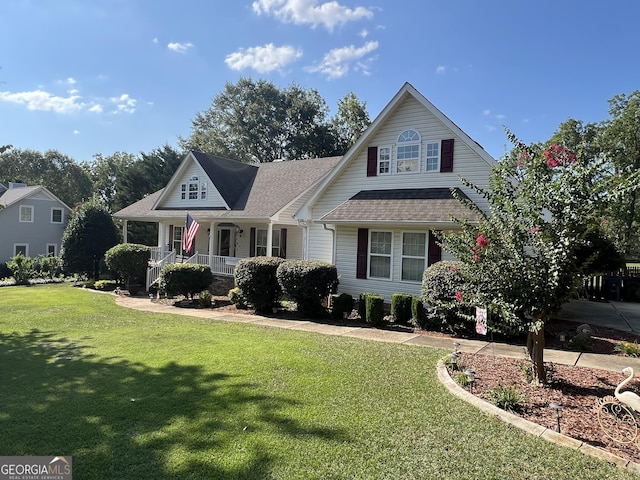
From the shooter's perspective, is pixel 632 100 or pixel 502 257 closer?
pixel 502 257

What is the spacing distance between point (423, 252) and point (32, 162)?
191 feet

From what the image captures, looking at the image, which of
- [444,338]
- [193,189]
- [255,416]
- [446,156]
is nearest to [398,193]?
[446,156]

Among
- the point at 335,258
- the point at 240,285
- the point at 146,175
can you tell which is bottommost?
the point at 240,285

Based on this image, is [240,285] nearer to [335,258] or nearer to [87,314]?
[335,258]

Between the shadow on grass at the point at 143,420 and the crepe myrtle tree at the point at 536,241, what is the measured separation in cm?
297

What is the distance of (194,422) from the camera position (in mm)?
4309

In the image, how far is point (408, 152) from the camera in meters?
13.9

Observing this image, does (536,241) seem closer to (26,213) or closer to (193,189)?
(193,189)

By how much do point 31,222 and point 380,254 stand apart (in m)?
30.7

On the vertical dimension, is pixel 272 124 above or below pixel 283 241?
Answer: above

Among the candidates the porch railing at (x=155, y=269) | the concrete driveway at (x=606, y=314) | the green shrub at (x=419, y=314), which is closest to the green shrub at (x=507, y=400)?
the green shrub at (x=419, y=314)

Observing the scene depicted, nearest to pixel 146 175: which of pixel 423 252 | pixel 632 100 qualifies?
pixel 423 252

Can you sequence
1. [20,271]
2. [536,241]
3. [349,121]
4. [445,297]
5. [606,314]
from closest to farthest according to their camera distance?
[536,241]
[445,297]
[606,314]
[20,271]
[349,121]

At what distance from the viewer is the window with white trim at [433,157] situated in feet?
43.6
